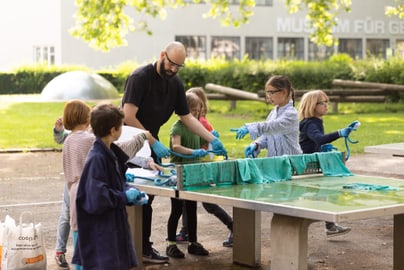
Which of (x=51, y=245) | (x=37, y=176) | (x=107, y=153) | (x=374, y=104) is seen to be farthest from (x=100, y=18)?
(x=107, y=153)

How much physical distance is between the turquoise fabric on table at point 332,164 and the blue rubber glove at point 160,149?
130 cm

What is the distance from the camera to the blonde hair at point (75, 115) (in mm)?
6594

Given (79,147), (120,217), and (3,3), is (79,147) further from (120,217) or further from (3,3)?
(3,3)

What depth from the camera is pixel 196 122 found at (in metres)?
7.82

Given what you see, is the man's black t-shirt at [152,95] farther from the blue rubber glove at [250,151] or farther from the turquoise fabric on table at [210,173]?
the turquoise fabric on table at [210,173]

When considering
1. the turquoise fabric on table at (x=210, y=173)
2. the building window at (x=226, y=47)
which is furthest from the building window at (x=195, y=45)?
the turquoise fabric on table at (x=210, y=173)

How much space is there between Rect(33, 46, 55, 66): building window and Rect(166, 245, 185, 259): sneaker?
35.6m

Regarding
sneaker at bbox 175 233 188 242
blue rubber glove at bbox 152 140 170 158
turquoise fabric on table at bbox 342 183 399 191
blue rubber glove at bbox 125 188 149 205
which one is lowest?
sneaker at bbox 175 233 188 242

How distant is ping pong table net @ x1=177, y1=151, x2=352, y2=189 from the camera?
6422 mm

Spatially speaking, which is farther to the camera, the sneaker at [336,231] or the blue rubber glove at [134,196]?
the sneaker at [336,231]

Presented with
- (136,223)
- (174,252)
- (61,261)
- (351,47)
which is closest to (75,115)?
(136,223)

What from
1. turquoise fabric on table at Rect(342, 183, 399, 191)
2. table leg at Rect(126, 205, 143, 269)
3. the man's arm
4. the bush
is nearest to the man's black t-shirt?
the man's arm

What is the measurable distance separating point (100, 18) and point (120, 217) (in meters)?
20.3

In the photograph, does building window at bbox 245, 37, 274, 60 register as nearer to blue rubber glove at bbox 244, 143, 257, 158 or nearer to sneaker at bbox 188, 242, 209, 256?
sneaker at bbox 188, 242, 209, 256
